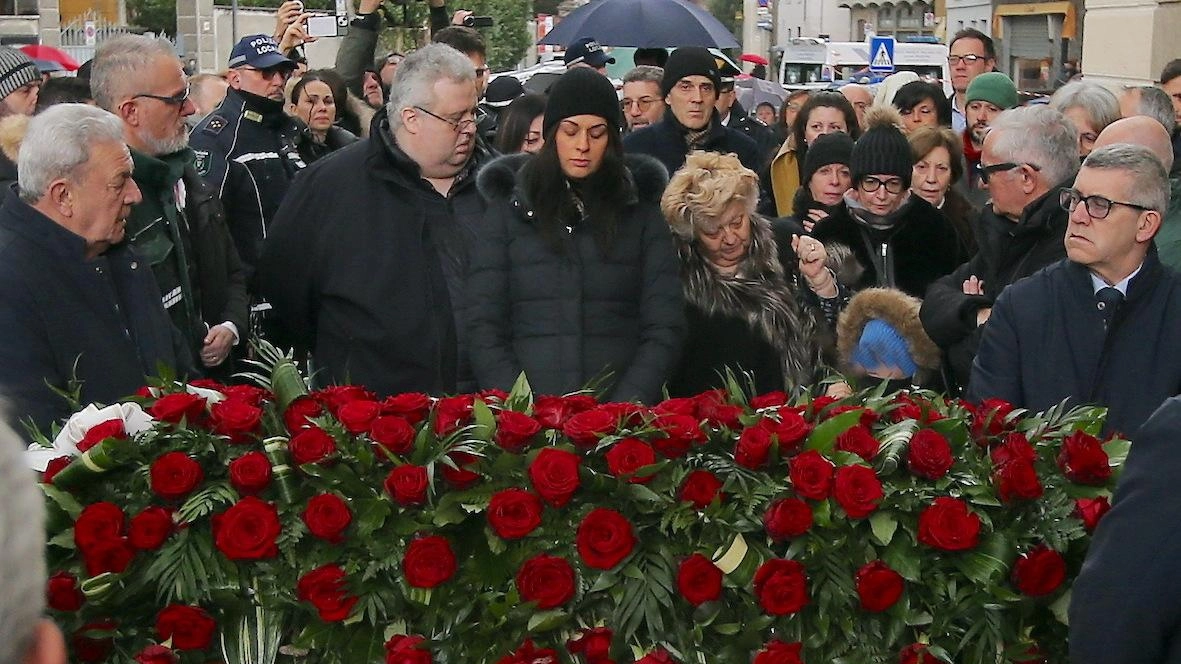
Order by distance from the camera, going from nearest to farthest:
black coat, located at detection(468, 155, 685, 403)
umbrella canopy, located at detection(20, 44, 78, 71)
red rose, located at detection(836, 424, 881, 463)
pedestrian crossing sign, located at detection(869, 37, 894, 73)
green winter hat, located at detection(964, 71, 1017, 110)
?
1. red rose, located at detection(836, 424, 881, 463)
2. black coat, located at detection(468, 155, 685, 403)
3. green winter hat, located at detection(964, 71, 1017, 110)
4. umbrella canopy, located at detection(20, 44, 78, 71)
5. pedestrian crossing sign, located at detection(869, 37, 894, 73)

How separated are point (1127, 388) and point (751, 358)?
145 cm

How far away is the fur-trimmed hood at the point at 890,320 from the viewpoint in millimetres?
5090

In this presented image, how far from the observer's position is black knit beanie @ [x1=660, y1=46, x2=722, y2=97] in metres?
7.76

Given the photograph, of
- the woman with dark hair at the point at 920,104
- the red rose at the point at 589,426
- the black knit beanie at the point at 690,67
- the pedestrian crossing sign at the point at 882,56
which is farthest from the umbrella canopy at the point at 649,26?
the pedestrian crossing sign at the point at 882,56

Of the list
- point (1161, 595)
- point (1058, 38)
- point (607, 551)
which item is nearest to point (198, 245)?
point (607, 551)

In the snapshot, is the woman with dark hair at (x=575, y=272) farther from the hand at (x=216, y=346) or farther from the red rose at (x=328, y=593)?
the red rose at (x=328, y=593)

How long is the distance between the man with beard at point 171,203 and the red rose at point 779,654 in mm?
2523

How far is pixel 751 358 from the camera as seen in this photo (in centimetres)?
523

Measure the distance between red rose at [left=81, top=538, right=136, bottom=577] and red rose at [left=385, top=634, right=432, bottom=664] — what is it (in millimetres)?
555

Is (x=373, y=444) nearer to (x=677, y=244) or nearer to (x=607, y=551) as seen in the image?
(x=607, y=551)

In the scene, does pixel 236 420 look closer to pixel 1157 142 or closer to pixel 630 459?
pixel 630 459

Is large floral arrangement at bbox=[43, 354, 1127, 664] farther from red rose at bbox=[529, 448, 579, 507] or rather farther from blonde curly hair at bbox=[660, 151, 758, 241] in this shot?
blonde curly hair at bbox=[660, 151, 758, 241]

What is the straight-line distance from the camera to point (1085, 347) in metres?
4.04

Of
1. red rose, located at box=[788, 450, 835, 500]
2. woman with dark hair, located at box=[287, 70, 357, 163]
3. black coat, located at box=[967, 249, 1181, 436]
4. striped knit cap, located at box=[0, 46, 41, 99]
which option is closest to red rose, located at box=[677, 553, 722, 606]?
red rose, located at box=[788, 450, 835, 500]
